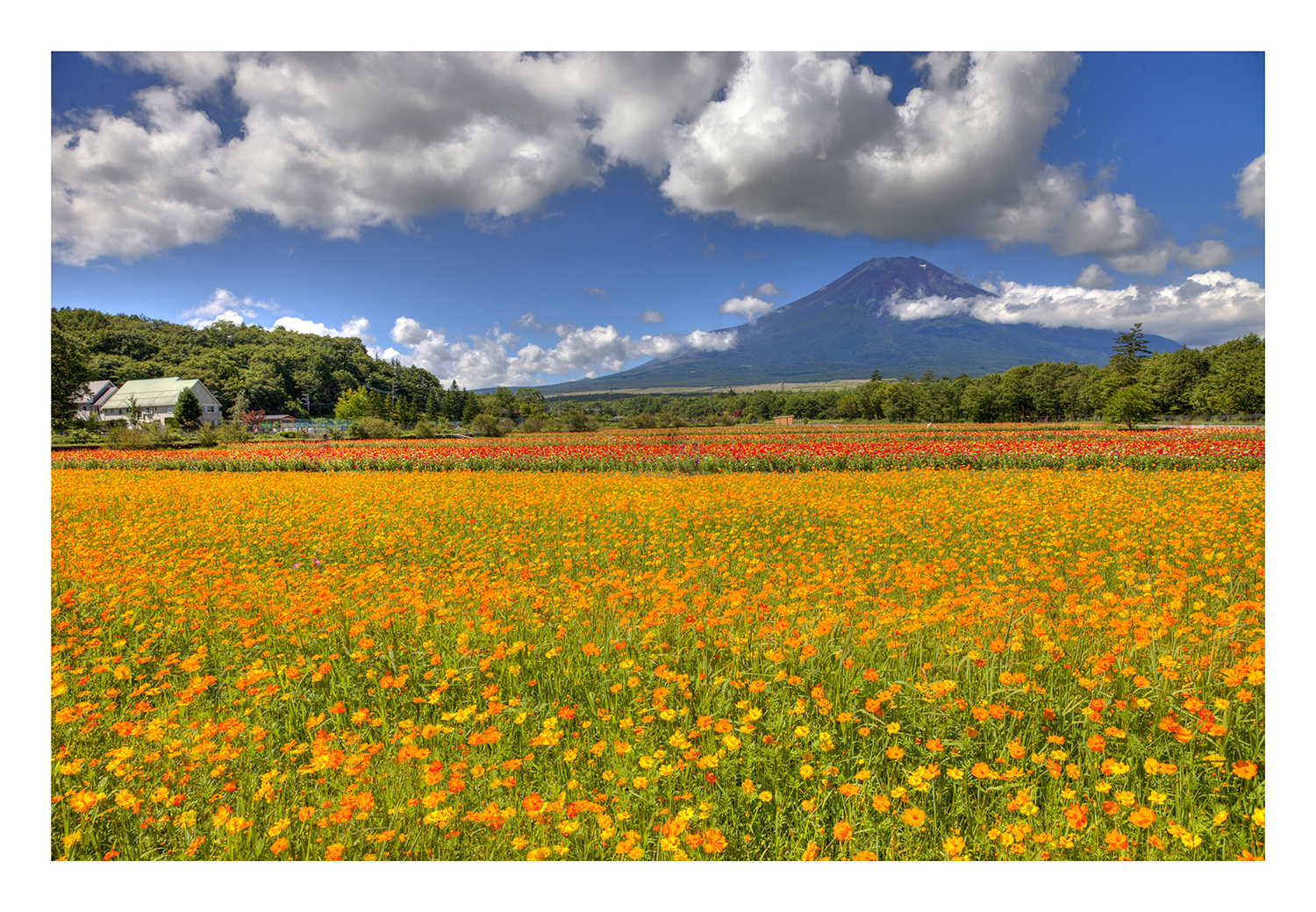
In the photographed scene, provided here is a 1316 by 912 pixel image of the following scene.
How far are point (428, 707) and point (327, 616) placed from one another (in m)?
1.37

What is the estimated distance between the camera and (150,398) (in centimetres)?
1762

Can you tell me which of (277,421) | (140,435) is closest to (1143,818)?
(140,435)

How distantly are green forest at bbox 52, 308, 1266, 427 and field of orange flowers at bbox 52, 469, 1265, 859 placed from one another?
1.86m

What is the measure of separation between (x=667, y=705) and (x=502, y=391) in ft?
215

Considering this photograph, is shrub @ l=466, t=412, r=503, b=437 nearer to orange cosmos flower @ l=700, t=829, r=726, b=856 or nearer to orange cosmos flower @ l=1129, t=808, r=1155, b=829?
orange cosmos flower @ l=700, t=829, r=726, b=856

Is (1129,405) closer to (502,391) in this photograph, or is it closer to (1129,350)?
(1129,350)

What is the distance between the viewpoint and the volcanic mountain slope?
138 metres

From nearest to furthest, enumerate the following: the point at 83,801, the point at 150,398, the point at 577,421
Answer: the point at 83,801
the point at 150,398
the point at 577,421

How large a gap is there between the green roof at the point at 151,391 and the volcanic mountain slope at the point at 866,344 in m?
123

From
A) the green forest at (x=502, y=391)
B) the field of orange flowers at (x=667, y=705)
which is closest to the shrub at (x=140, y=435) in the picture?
the green forest at (x=502, y=391)

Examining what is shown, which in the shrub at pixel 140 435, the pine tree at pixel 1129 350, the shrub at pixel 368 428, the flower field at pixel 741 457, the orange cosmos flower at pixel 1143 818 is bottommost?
the orange cosmos flower at pixel 1143 818

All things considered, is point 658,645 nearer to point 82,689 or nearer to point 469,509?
point 82,689

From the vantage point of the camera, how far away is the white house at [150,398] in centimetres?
1603

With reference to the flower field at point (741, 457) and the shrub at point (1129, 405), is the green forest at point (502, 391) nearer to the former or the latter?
the shrub at point (1129, 405)
